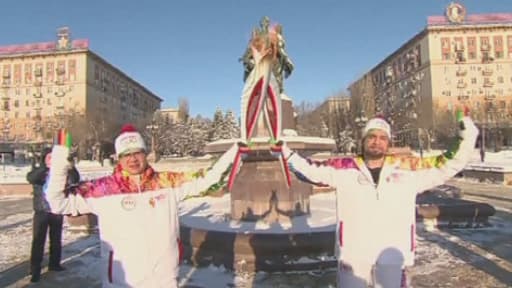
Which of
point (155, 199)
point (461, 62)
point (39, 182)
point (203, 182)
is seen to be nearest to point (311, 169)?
point (203, 182)

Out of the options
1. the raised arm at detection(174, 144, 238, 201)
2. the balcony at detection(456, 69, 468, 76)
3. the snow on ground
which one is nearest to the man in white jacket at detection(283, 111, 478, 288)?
the raised arm at detection(174, 144, 238, 201)

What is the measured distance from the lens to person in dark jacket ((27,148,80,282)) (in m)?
6.41

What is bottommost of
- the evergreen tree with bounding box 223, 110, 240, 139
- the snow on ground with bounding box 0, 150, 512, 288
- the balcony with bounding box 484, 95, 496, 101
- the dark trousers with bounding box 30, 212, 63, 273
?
the snow on ground with bounding box 0, 150, 512, 288

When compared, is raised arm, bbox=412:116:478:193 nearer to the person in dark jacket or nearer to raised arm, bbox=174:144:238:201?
raised arm, bbox=174:144:238:201

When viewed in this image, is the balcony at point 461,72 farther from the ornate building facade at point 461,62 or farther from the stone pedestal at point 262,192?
the stone pedestal at point 262,192

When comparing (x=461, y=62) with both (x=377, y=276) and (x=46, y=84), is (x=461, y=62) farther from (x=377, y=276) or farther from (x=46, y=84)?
(x=377, y=276)

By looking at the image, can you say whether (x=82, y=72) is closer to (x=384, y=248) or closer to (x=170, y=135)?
(x=170, y=135)

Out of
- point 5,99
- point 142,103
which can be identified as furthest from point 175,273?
point 142,103

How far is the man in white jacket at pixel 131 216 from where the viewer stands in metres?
3.05

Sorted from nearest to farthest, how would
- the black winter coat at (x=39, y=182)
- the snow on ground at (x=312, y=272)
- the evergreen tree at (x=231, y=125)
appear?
the snow on ground at (x=312, y=272), the black winter coat at (x=39, y=182), the evergreen tree at (x=231, y=125)

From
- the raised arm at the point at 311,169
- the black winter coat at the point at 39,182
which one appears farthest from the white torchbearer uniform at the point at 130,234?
the black winter coat at the point at 39,182

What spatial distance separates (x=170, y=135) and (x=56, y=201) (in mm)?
72409

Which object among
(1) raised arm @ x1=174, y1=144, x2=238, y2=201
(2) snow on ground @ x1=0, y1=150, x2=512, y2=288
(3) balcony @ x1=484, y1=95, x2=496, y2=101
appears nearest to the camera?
(1) raised arm @ x1=174, y1=144, x2=238, y2=201

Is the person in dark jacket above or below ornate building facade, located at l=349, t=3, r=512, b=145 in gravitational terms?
below
